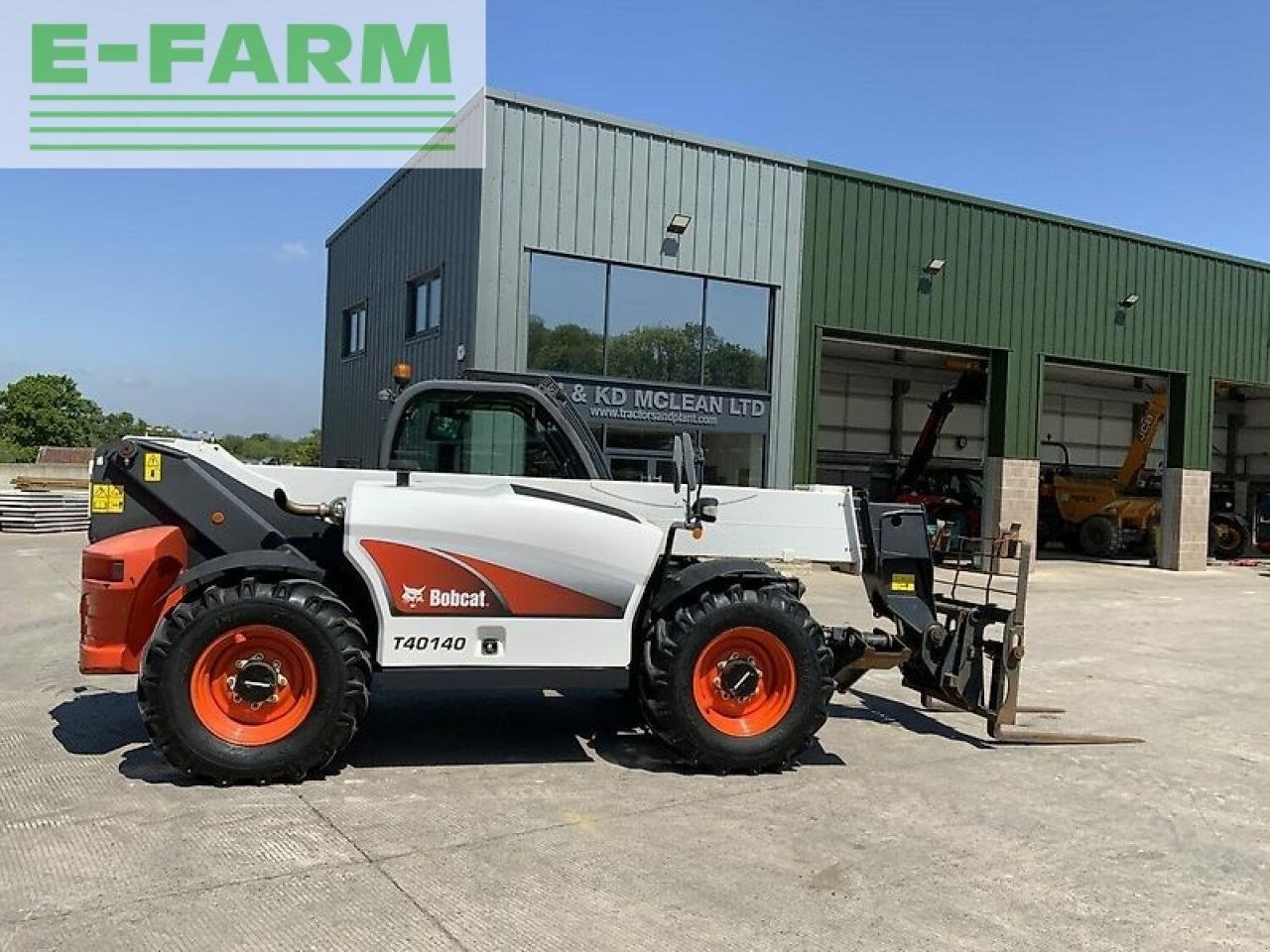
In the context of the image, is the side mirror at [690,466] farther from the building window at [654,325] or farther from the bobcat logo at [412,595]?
the building window at [654,325]

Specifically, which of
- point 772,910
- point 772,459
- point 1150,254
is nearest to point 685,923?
point 772,910

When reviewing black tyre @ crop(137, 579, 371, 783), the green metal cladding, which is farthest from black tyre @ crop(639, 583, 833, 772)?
the green metal cladding

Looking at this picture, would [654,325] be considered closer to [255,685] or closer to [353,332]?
[353,332]

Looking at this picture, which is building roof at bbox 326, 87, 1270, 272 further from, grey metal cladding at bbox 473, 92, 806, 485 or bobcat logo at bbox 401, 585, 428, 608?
bobcat logo at bbox 401, 585, 428, 608

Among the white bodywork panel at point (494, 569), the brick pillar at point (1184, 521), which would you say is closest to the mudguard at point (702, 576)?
A: the white bodywork panel at point (494, 569)

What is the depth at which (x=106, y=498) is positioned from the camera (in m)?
5.51

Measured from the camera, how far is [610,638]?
5.52 meters

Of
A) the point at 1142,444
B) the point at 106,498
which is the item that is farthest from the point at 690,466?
the point at 1142,444

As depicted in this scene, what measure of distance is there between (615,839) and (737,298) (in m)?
12.7

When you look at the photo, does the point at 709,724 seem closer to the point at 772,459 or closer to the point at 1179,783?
the point at 1179,783

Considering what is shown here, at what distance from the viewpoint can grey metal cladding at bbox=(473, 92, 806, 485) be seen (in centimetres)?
1422

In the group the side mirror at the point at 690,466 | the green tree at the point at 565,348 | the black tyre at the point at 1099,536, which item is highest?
the green tree at the point at 565,348

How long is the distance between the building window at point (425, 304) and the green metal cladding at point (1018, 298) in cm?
604

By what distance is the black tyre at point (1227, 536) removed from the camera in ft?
82.4
